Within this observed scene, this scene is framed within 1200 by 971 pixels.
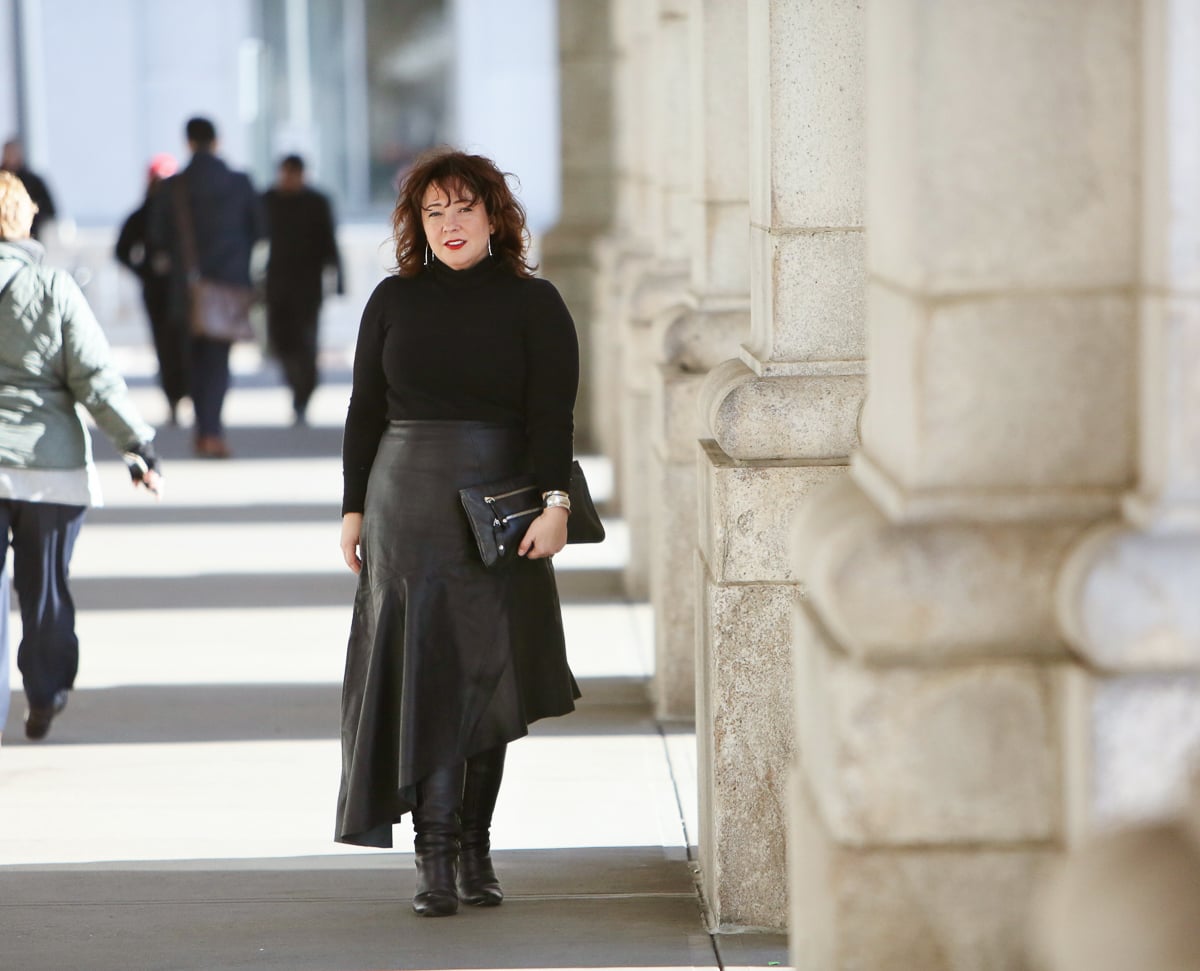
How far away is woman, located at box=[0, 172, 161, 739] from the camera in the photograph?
608cm

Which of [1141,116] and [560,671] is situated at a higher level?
[1141,116]

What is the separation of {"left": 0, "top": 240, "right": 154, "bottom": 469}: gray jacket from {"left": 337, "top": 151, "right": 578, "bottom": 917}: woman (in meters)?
1.61

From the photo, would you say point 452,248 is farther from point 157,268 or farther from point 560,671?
point 157,268

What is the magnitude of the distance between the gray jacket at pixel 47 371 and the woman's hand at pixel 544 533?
72.4 inches

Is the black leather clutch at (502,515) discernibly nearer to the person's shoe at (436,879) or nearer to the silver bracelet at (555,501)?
the silver bracelet at (555,501)

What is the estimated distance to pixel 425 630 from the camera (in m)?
4.65

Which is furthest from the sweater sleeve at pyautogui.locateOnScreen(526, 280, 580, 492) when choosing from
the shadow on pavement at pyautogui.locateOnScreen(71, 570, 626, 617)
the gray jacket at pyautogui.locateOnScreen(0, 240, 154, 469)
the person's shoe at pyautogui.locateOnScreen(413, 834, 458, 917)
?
the shadow on pavement at pyautogui.locateOnScreen(71, 570, 626, 617)

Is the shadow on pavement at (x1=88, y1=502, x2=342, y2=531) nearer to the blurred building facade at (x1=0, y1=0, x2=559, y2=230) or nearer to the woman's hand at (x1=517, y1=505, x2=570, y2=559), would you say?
the woman's hand at (x1=517, y1=505, x2=570, y2=559)

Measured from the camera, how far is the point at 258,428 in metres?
15.1

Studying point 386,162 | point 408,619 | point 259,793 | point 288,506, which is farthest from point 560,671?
point 386,162

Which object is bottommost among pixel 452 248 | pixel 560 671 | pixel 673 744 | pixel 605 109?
pixel 673 744

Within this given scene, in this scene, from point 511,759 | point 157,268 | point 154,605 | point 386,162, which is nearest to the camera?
point 511,759

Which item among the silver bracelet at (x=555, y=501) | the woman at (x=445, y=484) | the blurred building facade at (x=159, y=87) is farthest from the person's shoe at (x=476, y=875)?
the blurred building facade at (x=159, y=87)

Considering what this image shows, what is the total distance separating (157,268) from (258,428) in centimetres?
242
